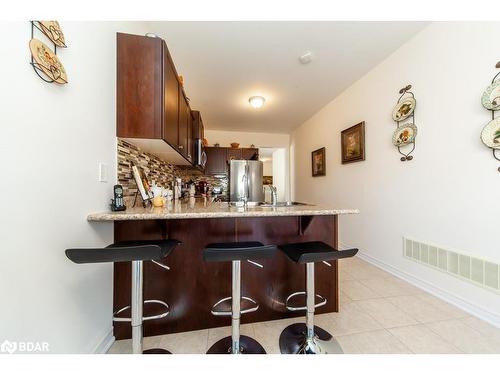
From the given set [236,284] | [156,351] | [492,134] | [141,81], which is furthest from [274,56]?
[156,351]

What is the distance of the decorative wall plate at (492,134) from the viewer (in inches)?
57.7

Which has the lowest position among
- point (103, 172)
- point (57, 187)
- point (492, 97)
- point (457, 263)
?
point (457, 263)

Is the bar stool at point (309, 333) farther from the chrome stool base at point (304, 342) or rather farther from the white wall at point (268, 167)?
the white wall at point (268, 167)

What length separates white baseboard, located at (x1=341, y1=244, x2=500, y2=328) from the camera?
4.97 feet

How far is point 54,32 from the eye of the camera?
95 centimetres

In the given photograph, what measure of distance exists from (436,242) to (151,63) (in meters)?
2.91

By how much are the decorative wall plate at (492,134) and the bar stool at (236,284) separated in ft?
6.14

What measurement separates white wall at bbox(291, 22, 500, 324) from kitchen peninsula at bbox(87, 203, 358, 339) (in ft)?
3.71

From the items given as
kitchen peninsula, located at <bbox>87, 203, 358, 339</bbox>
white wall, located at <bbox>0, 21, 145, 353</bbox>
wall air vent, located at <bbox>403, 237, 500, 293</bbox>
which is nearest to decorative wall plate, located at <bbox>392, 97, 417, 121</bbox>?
wall air vent, located at <bbox>403, 237, 500, 293</bbox>

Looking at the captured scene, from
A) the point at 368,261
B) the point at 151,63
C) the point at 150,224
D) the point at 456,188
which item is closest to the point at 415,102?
the point at 456,188

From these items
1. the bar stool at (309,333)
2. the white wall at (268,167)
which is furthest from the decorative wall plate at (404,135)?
the white wall at (268,167)

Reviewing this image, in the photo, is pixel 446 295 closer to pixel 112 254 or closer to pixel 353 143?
pixel 353 143

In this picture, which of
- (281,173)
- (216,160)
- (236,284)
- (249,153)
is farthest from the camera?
(281,173)

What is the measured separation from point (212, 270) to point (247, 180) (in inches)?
70.8
